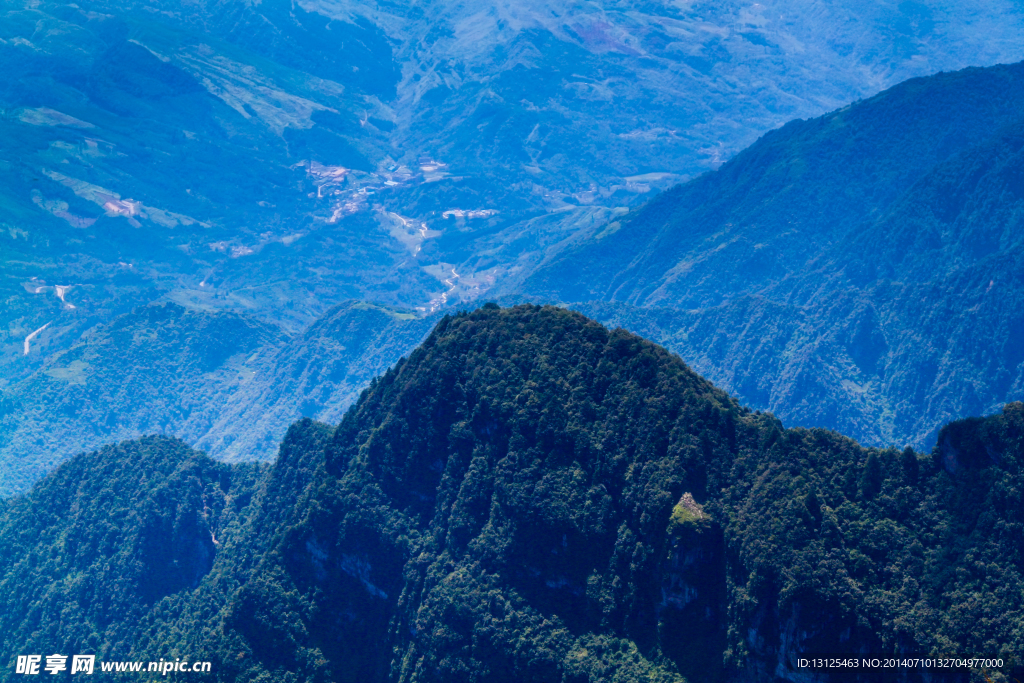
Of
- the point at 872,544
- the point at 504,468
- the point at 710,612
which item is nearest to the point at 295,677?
the point at 504,468

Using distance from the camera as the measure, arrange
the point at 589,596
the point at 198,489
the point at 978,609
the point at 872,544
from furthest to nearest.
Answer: the point at 198,489 < the point at 589,596 < the point at 872,544 < the point at 978,609

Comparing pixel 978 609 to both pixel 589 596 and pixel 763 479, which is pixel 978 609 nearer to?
pixel 763 479

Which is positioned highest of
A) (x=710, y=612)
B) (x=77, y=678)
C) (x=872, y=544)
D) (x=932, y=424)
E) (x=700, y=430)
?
(x=932, y=424)

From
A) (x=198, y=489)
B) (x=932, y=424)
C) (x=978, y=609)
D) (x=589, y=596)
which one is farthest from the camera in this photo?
(x=932, y=424)

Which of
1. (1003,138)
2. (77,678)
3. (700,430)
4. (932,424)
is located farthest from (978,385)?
(77,678)

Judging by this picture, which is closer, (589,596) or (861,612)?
(861,612)

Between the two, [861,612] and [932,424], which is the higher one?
[932,424]
